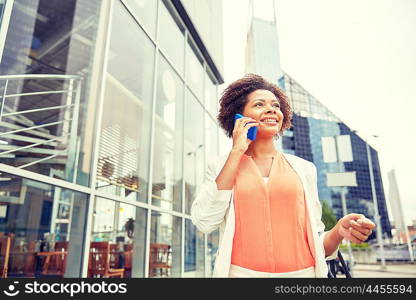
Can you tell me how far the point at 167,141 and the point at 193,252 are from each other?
8.73ft

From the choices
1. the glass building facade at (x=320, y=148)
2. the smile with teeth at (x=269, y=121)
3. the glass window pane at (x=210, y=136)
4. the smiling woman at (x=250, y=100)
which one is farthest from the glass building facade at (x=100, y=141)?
the glass building facade at (x=320, y=148)

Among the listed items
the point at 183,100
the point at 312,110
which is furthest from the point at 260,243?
the point at 312,110

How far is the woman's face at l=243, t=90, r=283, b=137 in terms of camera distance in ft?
4.23

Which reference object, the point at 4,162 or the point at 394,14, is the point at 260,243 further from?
the point at 394,14

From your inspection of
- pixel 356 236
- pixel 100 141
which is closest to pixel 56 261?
pixel 100 141

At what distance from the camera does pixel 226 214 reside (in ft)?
3.84

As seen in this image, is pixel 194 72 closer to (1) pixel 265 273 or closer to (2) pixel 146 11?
(2) pixel 146 11

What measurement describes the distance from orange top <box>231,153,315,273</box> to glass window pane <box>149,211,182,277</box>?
3.75m

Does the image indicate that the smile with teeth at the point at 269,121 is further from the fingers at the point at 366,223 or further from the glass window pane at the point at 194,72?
the glass window pane at the point at 194,72

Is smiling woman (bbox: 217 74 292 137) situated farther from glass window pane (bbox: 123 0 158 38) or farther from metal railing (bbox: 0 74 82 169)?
glass window pane (bbox: 123 0 158 38)

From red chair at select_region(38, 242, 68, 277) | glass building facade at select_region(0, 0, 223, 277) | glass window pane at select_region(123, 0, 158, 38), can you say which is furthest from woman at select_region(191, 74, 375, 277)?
red chair at select_region(38, 242, 68, 277)

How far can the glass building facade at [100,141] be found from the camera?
2.91 metres

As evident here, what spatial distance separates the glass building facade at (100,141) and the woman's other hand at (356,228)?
242 centimetres

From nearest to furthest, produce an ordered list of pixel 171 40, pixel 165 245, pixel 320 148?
pixel 165 245 → pixel 171 40 → pixel 320 148
